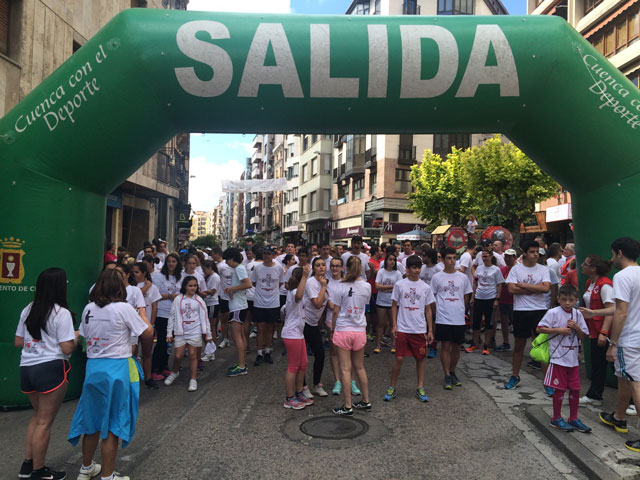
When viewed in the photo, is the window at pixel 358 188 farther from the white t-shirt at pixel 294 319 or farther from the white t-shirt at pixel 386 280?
the white t-shirt at pixel 294 319

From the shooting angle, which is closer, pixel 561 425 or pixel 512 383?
pixel 561 425

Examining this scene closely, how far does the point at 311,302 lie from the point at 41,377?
3.02 m

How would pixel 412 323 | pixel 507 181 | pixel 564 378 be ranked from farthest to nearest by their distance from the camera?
pixel 507 181, pixel 412 323, pixel 564 378

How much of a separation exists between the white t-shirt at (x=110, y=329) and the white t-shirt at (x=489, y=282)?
6.44m

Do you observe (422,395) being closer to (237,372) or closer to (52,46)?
(237,372)

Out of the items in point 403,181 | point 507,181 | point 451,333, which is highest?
point 403,181

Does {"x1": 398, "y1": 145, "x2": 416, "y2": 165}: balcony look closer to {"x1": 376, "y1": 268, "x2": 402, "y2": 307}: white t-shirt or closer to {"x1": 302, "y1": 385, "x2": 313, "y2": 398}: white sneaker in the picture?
{"x1": 376, "y1": 268, "x2": 402, "y2": 307}: white t-shirt

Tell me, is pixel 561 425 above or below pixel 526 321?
below

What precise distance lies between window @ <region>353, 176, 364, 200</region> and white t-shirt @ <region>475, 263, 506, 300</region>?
3139 cm

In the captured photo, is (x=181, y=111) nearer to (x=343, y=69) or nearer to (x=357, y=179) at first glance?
(x=343, y=69)

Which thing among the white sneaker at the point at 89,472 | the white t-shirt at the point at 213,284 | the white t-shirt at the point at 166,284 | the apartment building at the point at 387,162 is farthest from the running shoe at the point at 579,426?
the apartment building at the point at 387,162

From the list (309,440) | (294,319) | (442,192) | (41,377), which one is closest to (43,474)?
(41,377)

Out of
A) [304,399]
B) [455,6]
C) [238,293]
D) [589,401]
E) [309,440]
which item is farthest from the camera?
[455,6]

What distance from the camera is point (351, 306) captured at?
555 centimetres
